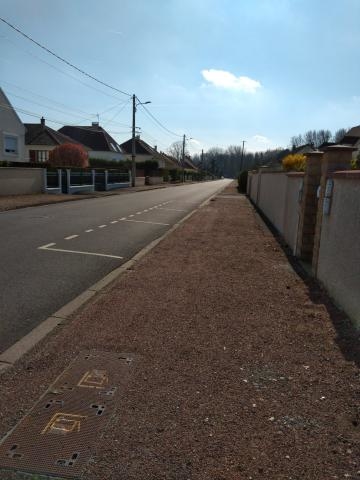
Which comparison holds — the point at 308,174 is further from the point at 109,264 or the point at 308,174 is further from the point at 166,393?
the point at 166,393

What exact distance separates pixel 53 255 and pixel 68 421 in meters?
6.01

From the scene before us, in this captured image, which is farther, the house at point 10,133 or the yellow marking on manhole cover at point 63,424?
the house at point 10,133

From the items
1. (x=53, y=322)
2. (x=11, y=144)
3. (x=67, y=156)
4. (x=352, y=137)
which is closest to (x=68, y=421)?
(x=53, y=322)

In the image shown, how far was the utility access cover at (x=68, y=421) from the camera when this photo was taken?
253 centimetres

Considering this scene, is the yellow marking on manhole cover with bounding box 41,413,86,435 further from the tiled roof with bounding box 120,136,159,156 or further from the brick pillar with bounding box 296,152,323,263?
the tiled roof with bounding box 120,136,159,156

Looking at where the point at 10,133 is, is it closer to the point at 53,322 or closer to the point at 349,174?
the point at 53,322

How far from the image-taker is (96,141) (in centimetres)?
7112

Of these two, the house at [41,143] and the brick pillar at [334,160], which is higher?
the house at [41,143]

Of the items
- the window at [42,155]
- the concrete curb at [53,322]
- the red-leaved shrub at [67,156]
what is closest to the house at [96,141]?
the window at [42,155]

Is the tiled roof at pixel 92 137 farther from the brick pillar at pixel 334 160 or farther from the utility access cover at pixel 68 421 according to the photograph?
the utility access cover at pixel 68 421

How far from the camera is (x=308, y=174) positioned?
8.02 meters

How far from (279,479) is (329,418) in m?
0.74

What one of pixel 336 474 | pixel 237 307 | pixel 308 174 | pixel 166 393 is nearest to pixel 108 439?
pixel 166 393

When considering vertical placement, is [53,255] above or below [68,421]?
below
